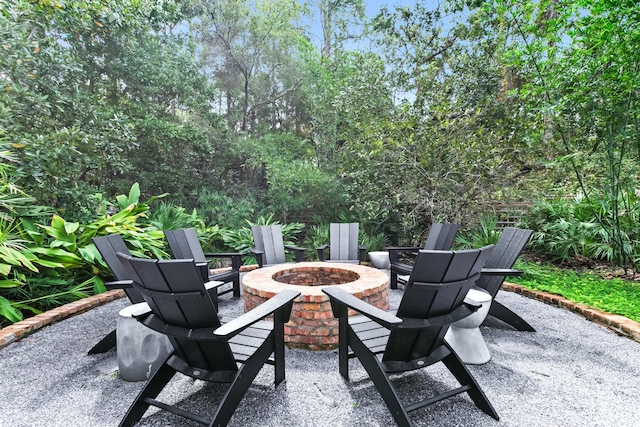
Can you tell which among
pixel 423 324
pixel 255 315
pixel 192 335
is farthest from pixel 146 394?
pixel 423 324

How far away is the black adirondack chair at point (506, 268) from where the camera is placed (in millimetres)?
2756

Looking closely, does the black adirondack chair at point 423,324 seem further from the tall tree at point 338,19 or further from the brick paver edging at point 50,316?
the tall tree at point 338,19

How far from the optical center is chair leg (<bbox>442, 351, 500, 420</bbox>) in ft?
5.47

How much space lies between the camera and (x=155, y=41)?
21.2 feet

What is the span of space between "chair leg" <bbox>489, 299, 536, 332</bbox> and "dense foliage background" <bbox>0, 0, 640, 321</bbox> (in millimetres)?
2213

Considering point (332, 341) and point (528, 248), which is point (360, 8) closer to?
point (528, 248)

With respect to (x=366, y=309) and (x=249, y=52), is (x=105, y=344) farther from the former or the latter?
(x=249, y=52)

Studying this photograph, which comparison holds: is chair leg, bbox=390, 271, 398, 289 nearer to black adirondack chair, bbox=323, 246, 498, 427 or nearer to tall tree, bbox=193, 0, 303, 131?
black adirondack chair, bbox=323, 246, 498, 427

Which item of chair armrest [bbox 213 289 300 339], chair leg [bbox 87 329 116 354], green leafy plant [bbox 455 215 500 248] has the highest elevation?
chair armrest [bbox 213 289 300 339]

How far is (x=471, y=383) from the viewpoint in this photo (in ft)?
5.61

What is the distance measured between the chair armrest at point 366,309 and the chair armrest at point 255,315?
0.26 meters

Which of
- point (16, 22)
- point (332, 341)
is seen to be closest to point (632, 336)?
point (332, 341)

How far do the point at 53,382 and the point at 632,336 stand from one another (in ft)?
13.9

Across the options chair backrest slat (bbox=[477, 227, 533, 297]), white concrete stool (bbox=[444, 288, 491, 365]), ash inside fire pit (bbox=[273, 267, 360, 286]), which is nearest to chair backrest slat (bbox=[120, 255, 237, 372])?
white concrete stool (bbox=[444, 288, 491, 365])
